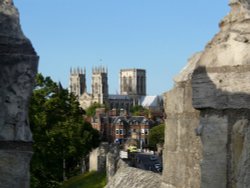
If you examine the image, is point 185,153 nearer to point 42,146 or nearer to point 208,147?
point 208,147

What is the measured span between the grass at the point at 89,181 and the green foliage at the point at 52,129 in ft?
6.06

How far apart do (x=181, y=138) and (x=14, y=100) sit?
1.81m

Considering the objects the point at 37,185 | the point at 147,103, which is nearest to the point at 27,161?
the point at 37,185

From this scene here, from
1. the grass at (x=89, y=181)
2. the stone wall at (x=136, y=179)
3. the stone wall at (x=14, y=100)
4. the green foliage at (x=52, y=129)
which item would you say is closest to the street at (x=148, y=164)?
the grass at (x=89, y=181)

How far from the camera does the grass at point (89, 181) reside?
3675 cm

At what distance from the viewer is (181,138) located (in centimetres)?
496

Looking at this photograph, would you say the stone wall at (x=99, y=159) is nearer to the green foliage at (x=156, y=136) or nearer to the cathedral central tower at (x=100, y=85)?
the green foliage at (x=156, y=136)

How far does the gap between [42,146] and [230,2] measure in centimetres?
2670

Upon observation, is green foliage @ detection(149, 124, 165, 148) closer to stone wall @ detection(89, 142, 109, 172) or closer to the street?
the street

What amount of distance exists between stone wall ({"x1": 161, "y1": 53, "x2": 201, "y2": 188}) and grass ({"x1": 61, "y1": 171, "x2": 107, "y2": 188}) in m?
30.4

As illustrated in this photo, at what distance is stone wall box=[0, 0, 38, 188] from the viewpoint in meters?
3.45

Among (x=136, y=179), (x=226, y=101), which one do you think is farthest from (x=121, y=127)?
(x=226, y=101)

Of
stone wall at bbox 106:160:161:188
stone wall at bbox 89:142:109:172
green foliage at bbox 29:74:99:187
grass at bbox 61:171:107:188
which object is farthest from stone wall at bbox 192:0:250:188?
stone wall at bbox 89:142:109:172

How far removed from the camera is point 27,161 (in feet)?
11.5
